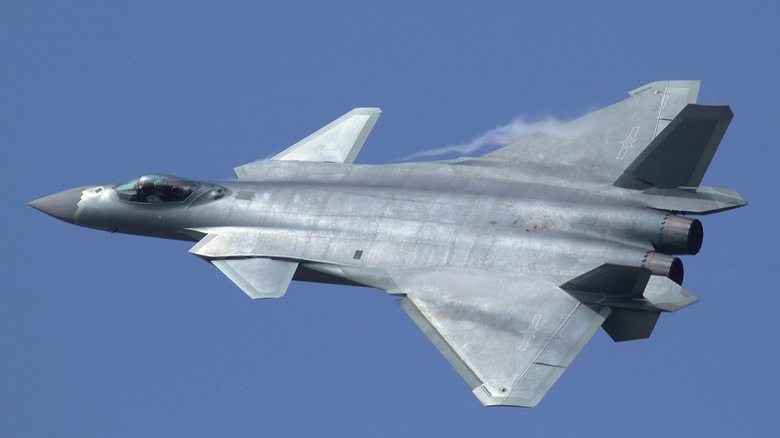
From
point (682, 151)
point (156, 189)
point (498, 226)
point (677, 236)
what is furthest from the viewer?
point (156, 189)

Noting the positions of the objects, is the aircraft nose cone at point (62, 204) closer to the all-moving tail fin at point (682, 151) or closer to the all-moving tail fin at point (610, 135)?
the all-moving tail fin at point (610, 135)

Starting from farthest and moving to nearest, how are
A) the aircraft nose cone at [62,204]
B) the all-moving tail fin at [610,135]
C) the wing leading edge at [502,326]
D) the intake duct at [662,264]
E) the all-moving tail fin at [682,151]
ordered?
the aircraft nose cone at [62,204]
the all-moving tail fin at [610,135]
the all-moving tail fin at [682,151]
the intake duct at [662,264]
the wing leading edge at [502,326]

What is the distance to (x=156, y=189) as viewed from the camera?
4075cm

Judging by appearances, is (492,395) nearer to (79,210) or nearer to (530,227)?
(530,227)

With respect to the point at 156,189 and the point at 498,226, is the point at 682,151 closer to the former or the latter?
the point at 498,226

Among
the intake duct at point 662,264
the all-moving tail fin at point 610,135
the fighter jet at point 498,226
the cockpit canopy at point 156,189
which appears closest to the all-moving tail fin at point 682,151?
the fighter jet at point 498,226

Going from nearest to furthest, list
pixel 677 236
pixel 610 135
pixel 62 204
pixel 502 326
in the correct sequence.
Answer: pixel 502 326 < pixel 677 236 < pixel 610 135 < pixel 62 204

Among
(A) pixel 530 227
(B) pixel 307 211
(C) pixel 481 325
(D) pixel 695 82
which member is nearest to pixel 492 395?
(C) pixel 481 325

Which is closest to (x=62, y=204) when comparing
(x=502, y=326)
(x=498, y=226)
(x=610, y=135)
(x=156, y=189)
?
(x=156, y=189)

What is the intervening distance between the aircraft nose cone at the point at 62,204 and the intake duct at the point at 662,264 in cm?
1263

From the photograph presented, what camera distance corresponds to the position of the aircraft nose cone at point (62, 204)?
41562 mm

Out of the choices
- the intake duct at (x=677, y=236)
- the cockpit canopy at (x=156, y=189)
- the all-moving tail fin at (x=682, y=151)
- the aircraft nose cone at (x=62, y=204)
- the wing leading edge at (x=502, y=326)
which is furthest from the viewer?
the aircraft nose cone at (x=62, y=204)

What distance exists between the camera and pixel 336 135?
42844 millimetres

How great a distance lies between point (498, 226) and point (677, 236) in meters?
3.43
